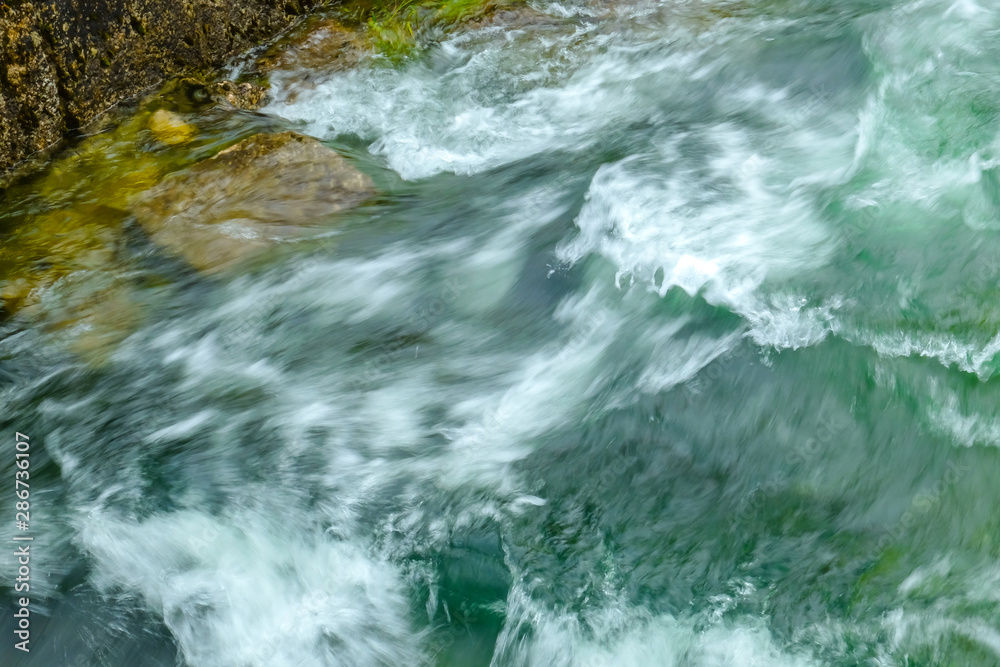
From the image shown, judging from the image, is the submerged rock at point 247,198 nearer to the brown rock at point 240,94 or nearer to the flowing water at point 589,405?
the flowing water at point 589,405

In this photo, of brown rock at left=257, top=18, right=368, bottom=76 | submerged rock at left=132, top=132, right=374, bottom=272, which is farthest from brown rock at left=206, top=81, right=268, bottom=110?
submerged rock at left=132, top=132, right=374, bottom=272

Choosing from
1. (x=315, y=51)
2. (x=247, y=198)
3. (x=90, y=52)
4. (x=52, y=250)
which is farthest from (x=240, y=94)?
(x=52, y=250)

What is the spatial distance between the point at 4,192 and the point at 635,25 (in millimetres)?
4535

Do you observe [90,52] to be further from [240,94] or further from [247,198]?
[247,198]

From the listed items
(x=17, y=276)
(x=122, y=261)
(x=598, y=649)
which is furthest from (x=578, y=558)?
(x=17, y=276)

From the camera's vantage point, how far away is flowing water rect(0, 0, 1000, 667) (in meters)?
3.42

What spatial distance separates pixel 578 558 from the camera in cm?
354

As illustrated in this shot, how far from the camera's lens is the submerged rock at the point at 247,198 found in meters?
4.84

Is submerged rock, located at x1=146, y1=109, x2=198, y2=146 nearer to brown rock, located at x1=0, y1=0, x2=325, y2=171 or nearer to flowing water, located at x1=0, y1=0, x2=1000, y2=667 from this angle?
brown rock, located at x1=0, y1=0, x2=325, y2=171

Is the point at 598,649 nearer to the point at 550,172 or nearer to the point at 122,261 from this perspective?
the point at 550,172

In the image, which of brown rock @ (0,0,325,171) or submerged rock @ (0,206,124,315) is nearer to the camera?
submerged rock @ (0,206,124,315)

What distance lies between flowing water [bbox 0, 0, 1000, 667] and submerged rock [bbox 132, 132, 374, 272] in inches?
6.9

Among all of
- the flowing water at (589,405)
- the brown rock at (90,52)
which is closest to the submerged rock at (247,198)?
the flowing water at (589,405)

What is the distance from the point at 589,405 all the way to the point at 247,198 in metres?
2.43
